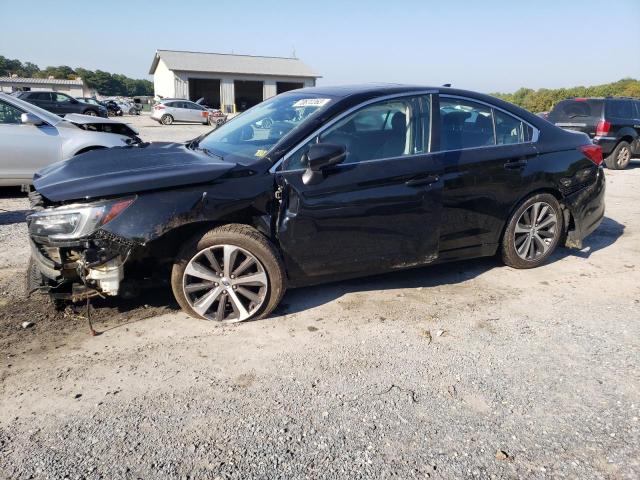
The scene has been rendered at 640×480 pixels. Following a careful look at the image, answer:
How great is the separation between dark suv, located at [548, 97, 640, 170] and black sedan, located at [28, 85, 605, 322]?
889 cm

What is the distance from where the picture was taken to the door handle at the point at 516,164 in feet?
14.6

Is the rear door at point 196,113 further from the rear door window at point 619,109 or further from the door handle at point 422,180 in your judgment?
the door handle at point 422,180

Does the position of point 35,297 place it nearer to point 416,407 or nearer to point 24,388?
point 24,388

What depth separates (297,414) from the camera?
8.79 ft

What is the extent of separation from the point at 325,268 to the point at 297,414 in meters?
1.33

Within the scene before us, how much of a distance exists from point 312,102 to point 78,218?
2.01 metres

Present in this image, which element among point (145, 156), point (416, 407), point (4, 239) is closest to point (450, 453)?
point (416, 407)

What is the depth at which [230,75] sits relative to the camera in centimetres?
4650

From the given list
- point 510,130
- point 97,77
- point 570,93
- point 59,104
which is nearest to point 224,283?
point 510,130

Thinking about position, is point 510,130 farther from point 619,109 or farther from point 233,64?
point 233,64

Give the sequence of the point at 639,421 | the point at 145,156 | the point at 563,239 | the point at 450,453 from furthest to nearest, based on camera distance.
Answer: the point at 563,239 < the point at 145,156 < the point at 639,421 < the point at 450,453

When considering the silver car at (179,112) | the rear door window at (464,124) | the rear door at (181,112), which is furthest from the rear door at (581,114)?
the rear door at (181,112)

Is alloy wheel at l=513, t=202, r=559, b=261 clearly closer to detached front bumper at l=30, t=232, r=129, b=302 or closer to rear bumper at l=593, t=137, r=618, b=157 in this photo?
detached front bumper at l=30, t=232, r=129, b=302

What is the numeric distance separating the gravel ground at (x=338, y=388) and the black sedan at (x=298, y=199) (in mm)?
356
